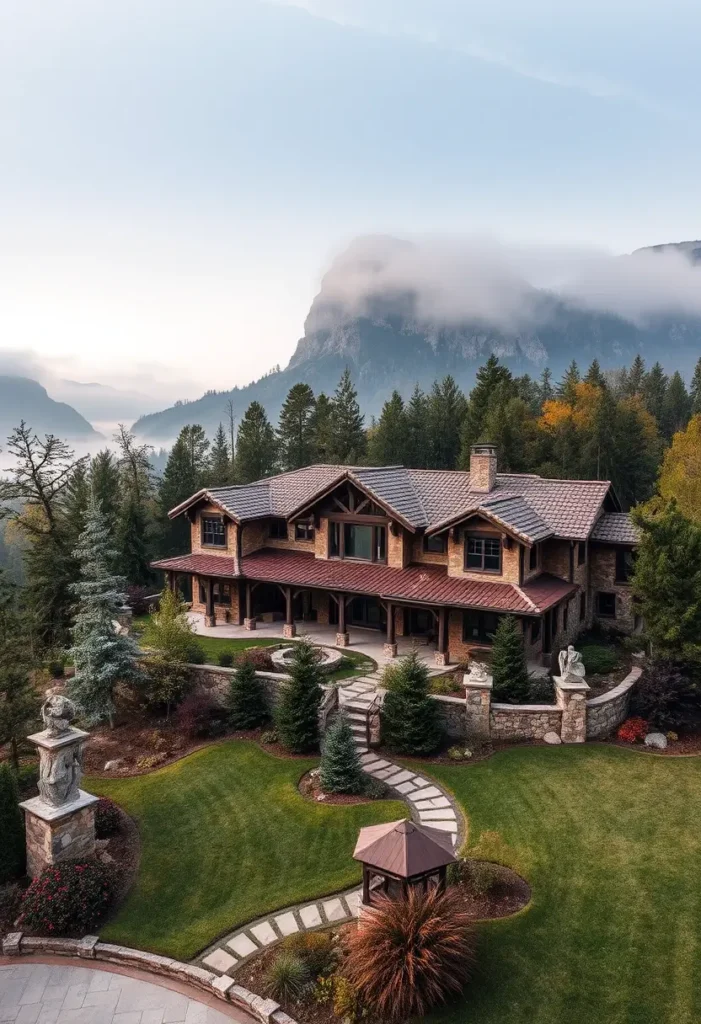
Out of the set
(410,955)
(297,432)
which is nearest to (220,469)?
(297,432)

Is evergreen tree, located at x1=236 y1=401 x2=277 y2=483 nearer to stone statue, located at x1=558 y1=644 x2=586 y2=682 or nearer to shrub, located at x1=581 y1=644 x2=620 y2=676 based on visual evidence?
shrub, located at x1=581 y1=644 x2=620 y2=676

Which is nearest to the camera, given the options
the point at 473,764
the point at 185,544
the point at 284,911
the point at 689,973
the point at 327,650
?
the point at 689,973

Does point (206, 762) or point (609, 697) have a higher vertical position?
point (609, 697)

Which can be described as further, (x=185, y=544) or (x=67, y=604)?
(x=185, y=544)

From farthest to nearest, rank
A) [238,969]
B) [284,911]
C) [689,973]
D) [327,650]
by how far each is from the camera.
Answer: [327,650]
[284,911]
[238,969]
[689,973]

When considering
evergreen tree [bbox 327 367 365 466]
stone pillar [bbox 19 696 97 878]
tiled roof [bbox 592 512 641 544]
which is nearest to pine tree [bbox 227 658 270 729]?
stone pillar [bbox 19 696 97 878]

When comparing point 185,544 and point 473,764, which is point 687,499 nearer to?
point 473,764

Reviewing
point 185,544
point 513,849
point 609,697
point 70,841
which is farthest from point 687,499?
point 185,544

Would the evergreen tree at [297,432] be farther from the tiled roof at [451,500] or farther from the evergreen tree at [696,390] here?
the evergreen tree at [696,390]
